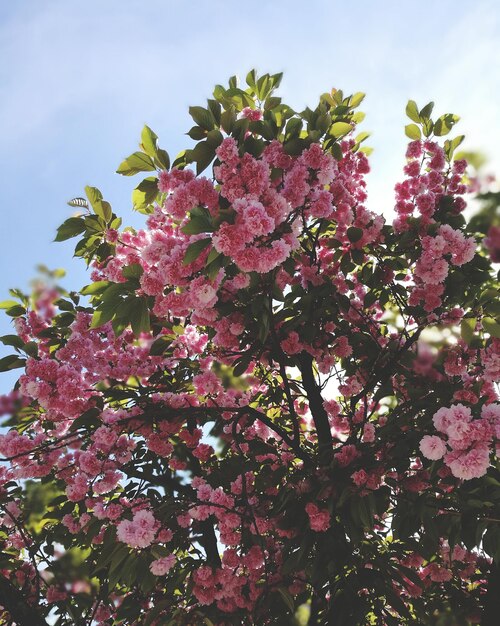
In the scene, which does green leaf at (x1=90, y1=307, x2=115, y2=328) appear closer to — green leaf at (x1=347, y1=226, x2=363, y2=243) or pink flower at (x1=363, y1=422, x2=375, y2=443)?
green leaf at (x1=347, y1=226, x2=363, y2=243)

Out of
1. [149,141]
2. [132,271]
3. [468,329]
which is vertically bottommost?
[468,329]

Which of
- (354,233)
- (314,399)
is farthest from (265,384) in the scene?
(354,233)

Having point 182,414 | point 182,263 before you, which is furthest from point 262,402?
point 182,263

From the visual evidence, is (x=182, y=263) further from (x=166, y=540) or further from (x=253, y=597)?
(x=253, y=597)

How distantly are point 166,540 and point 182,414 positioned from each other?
0.84 metres

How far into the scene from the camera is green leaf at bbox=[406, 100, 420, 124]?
158 inches

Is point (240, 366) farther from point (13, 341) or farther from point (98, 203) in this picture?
point (13, 341)

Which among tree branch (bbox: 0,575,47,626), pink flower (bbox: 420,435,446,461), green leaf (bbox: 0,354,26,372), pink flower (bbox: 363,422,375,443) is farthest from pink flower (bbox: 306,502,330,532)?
green leaf (bbox: 0,354,26,372)

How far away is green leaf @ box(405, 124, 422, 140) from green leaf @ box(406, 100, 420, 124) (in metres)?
0.05

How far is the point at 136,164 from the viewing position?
307 centimetres

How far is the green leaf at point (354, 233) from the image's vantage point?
11.9 feet

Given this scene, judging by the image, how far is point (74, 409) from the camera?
11.9 feet

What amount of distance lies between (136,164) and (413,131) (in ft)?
7.75

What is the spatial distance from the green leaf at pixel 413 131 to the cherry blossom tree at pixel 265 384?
1 centimetres
